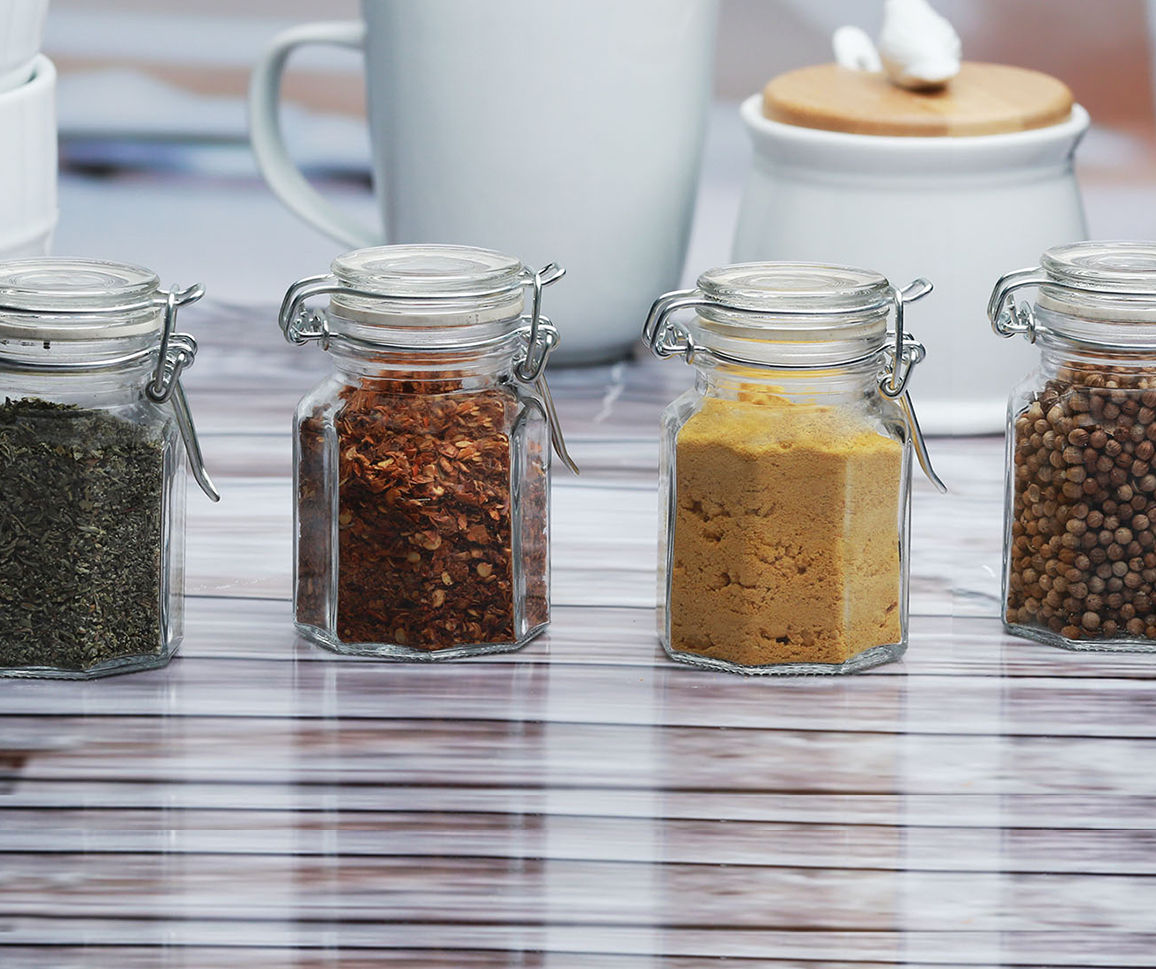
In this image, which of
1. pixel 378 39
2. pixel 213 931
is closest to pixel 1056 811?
pixel 213 931

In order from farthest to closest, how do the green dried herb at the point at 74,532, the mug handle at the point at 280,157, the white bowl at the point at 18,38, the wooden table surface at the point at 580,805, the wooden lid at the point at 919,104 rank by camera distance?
the mug handle at the point at 280,157 < the wooden lid at the point at 919,104 < the white bowl at the point at 18,38 < the green dried herb at the point at 74,532 < the wooden table surface at the point at 580,805

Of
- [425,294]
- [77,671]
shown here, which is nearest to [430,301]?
[425,294]

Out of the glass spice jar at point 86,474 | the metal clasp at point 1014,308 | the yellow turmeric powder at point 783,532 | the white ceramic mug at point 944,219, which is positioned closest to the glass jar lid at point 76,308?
the glass spice jar at point 86,474


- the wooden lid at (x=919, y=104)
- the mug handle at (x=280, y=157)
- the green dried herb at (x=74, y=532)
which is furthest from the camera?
the mug handle at (x=280, y=157)

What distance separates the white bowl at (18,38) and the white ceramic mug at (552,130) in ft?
1.00

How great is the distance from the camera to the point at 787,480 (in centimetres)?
77

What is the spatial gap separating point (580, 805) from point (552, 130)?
2.05ft

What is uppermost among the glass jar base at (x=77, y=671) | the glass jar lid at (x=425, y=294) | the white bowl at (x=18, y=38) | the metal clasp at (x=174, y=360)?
the white bowl at (x=18, y=38)

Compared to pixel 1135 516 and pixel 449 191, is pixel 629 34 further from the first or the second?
pixel 1135 516

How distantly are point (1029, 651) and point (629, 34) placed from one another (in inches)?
21.7

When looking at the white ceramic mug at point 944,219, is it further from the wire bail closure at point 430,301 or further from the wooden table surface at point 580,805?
the wire bail closure at point 430,301

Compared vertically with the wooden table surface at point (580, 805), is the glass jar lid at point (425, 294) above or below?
above

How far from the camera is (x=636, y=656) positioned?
2.72ft

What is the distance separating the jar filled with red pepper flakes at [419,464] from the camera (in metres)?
0.79
